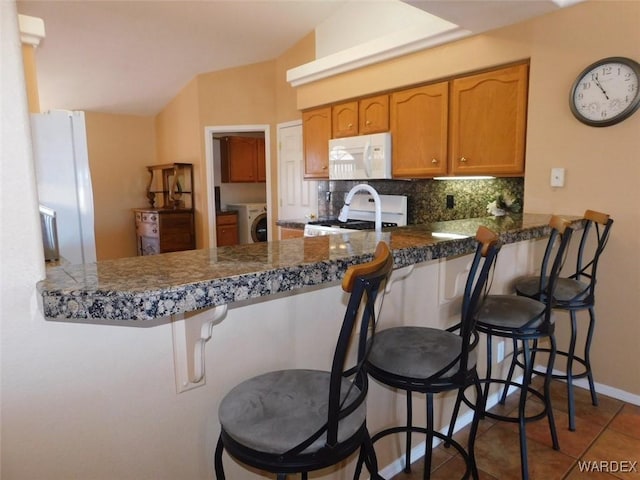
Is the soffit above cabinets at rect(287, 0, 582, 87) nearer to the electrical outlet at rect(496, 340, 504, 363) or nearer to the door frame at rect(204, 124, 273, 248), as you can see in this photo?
the door frame at rect(204, 124, 273, 248)

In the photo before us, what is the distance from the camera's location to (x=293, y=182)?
4.93 m

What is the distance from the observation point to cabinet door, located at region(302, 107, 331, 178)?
4.02m

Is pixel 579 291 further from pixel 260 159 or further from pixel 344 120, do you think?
pixel 260 159

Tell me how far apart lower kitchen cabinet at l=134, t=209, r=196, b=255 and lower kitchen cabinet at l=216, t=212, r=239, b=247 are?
0.35 meters

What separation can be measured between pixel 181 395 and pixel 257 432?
32 cm

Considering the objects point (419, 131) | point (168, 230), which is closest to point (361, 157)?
point (419, 131)

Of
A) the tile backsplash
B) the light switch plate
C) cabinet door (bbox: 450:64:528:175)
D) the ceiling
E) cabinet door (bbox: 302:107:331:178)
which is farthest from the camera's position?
cabinet door (bbox: 302:107:331:178)

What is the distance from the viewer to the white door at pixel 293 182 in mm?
4750

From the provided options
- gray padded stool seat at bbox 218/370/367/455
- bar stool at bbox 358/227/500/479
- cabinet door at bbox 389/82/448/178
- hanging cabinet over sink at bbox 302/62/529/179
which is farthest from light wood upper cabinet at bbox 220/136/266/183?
gray padded stool seat at bbox 218/370/367/455

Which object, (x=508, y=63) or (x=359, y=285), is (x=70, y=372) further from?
(x=508, y=63)

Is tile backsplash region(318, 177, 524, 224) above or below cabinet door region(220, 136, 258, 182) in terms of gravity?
below

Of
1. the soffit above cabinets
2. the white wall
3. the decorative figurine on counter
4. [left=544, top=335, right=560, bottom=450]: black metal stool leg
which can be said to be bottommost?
[left=544, top=335, right=560, bottom=450]: black metal stool leg

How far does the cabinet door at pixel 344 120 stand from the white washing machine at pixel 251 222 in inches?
97.3

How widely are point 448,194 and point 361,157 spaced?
0.81m
